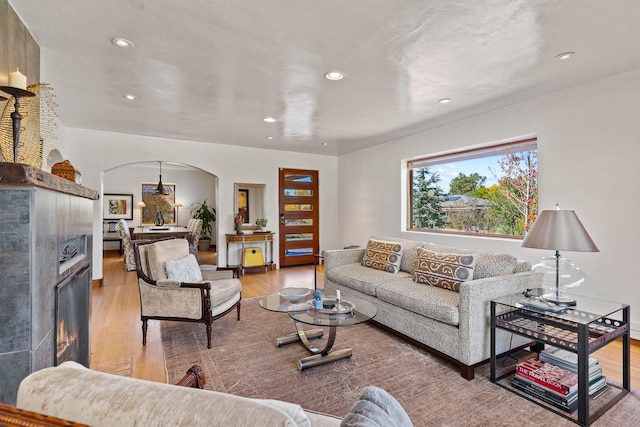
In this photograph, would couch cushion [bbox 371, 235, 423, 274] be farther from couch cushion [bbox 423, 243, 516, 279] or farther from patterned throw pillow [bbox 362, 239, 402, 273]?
couch cushion [bbox 423, 243, 516, 279]

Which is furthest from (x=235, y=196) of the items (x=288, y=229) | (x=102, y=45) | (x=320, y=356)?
(x=320, y=356)

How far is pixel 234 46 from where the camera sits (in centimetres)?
243

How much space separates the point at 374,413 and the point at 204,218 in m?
9.17

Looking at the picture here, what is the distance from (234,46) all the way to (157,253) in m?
2.00

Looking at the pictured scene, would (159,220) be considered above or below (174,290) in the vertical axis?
above

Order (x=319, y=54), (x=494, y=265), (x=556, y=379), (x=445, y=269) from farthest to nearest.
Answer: (x=445, y=269), (x=494, y=265), (x=319, y=54), (x=556, y=379)

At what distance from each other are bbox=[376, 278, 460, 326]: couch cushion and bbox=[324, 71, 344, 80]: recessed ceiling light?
205cm

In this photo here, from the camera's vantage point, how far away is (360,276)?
3488 millimetres

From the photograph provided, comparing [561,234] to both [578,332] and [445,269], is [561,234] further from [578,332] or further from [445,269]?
[445,269]

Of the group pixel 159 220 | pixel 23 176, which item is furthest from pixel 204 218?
pixel 23 176

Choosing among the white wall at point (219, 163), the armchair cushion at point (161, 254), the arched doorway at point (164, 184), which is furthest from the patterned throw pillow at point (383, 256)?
the arched doorway at point (164, 184)

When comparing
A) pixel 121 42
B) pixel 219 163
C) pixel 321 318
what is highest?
pixel 121 42

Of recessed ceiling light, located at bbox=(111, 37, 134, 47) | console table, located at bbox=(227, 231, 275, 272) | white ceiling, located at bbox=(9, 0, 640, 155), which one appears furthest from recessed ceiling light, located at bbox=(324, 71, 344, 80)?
console table, located at bbox=(227, 231, 275, 272)

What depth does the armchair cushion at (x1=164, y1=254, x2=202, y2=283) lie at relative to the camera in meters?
2.97
